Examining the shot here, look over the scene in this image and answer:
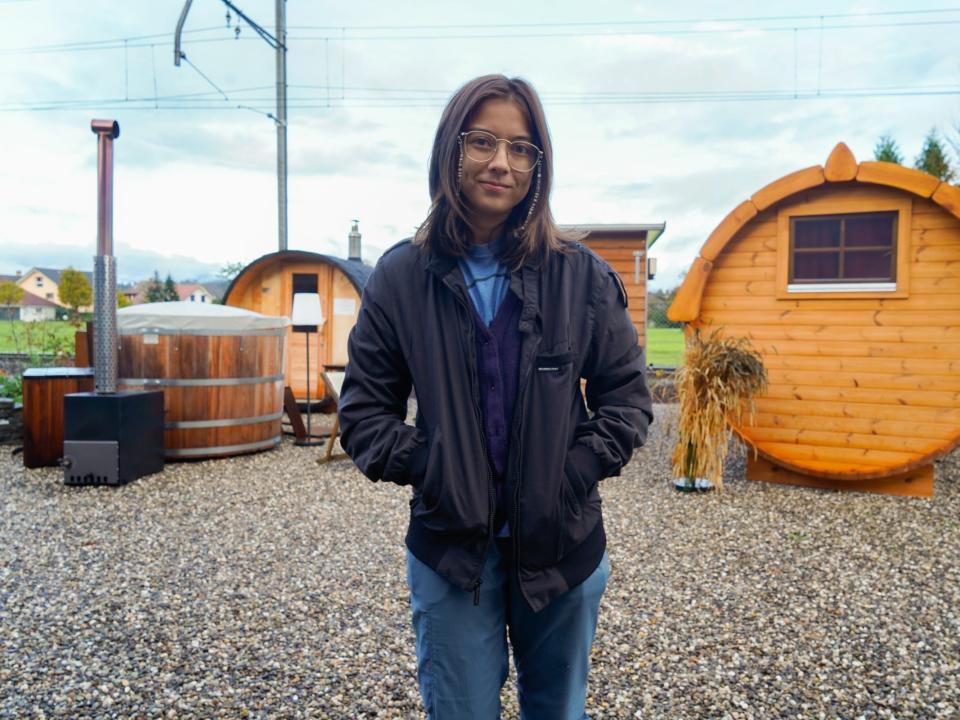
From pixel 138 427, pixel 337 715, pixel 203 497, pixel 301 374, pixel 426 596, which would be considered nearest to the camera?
pixel 426 596

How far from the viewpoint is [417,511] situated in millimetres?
1732

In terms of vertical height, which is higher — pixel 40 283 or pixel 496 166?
pixel 40 283

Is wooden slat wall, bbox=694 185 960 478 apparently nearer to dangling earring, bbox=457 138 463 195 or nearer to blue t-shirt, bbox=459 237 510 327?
blue t-shirt, bbox=459 237 510 327

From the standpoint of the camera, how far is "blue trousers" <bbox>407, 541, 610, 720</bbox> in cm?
168

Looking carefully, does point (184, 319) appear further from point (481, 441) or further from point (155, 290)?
point (155, 290)

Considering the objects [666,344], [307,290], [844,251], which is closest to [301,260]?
[307,290]

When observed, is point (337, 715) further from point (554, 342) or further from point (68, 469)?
point (68, 469)


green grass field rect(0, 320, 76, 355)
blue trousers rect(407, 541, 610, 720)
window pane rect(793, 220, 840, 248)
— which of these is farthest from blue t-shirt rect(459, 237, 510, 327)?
green grass field rect(0, 320, 76, 355)

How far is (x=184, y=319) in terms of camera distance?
7.80m

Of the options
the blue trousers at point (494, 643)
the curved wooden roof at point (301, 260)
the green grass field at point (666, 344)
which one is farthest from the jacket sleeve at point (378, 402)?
the green grass field at point (666, 344)

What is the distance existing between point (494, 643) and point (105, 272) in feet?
21.7

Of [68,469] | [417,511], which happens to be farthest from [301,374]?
[417,511]

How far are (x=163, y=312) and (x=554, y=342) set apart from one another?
703cm

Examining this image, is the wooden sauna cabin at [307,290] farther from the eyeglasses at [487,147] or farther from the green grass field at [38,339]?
the eyeglasses at [487,147]
